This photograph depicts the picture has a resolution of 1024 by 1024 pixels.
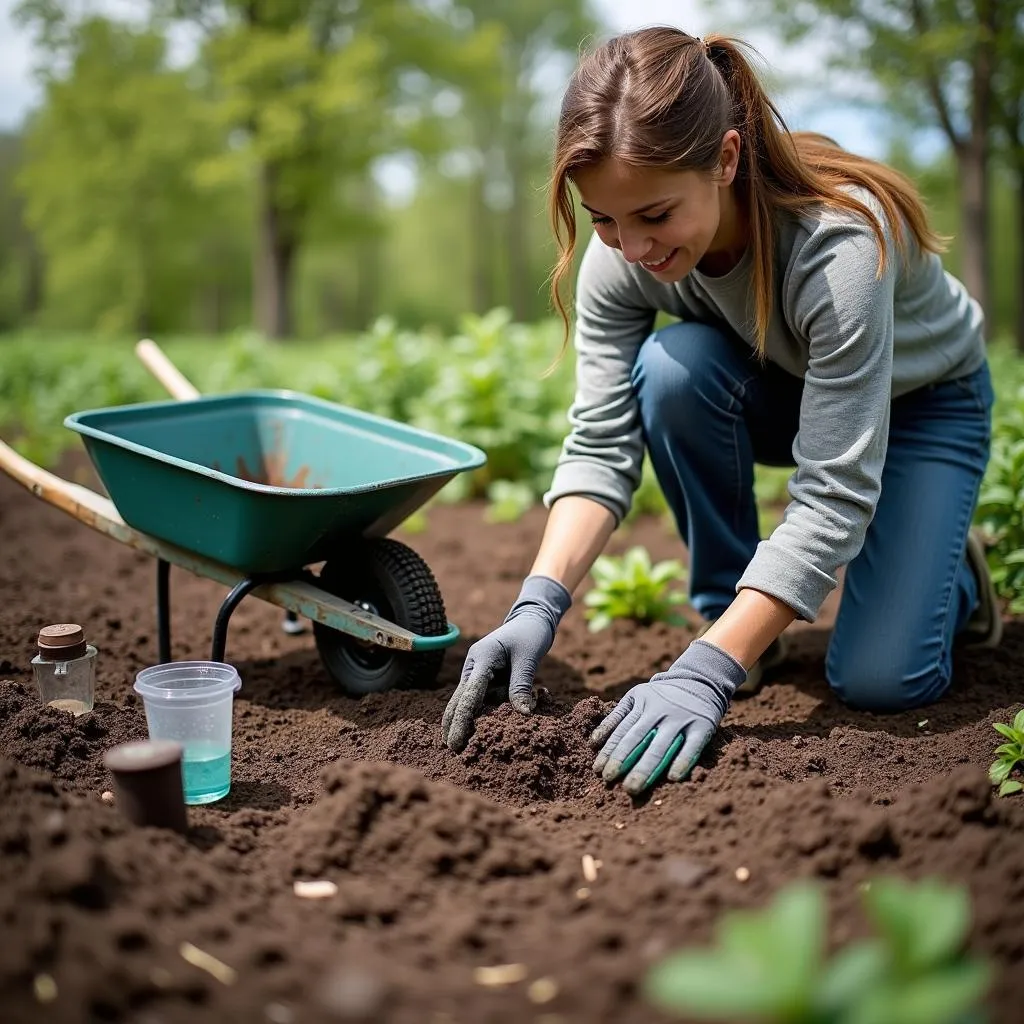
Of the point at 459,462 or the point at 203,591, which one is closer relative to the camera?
the point at 459,462

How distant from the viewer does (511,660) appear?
7.57 feet

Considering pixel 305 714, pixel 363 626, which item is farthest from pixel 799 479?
pixel 305 714

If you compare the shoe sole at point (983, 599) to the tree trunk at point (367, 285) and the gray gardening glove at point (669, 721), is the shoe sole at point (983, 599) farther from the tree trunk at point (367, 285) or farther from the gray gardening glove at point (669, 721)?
the tree trunk at point (367, 285)

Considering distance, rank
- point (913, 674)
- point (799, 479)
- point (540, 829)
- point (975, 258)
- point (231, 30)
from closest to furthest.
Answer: point (540, 829)
point (799, 479)
point (913, 674)
point (975, 258)
point (231, 30)

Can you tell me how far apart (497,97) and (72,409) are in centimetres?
1014

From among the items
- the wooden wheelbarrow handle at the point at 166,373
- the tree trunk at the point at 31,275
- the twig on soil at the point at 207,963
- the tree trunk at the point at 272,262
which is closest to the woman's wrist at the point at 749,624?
the twig on soil at the point at 207,963

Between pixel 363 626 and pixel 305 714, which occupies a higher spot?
pixel 363 626

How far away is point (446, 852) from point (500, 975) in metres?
0.34

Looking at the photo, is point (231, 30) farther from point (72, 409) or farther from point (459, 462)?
point (459, 462)

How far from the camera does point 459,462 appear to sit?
2.70 metres

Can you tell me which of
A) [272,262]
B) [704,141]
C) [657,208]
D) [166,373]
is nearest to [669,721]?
[657,208]

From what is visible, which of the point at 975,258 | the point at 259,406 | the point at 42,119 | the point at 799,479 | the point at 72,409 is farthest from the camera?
the point at 42,119

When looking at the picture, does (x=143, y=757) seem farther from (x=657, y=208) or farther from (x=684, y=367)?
(x=684, y=367)

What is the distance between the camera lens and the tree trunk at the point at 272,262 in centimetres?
1461
